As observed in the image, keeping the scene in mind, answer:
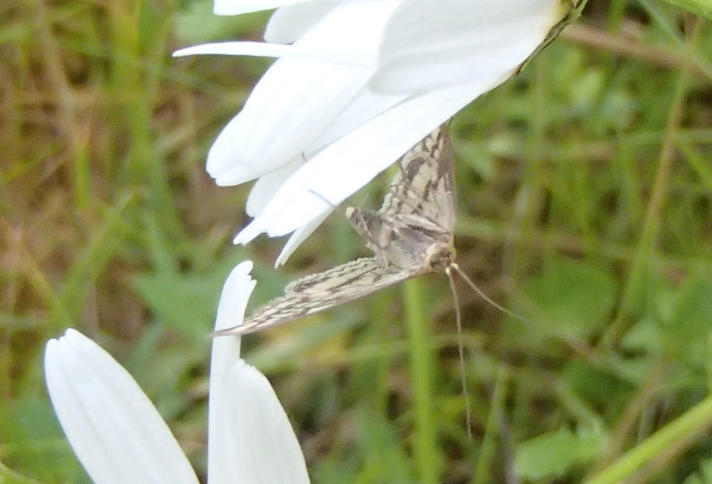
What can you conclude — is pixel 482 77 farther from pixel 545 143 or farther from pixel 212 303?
pixel 545 143

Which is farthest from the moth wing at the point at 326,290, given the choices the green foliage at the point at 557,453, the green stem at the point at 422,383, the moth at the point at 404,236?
the green foliage at the point at 557,453

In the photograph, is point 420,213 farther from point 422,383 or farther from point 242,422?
point 242,422

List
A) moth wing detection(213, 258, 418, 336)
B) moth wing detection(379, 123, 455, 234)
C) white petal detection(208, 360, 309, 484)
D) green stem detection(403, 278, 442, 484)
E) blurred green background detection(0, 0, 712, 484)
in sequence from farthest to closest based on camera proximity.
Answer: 1. blurred green background detection(0, 0, 712, 484)
2. green stem detection(403, 278, 442, 484)
3. moth wing detection(379, 123, 455, 234)
4. moth wing detection(213, 258, 418, 336)
5. white petal detection(208, 360, 309, 484)

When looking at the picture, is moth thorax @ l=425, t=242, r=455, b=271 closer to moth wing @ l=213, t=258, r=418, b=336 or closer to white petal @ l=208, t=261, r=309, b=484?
moth wing @ l=213, t=258, r=418, b=336

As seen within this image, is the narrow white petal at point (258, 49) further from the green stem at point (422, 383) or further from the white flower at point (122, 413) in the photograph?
the green stem at point (422, 383)

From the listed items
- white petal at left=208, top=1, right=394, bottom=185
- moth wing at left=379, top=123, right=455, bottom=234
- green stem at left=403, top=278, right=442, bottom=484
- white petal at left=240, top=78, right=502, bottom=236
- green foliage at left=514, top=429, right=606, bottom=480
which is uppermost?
white petal at left=208, top=1, right=394, bottom=185

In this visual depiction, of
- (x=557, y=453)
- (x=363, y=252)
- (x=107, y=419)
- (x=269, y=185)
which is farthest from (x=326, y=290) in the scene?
(x=363, y=252)

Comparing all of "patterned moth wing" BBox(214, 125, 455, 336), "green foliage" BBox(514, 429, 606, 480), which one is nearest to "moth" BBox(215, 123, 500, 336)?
"patterned moth wing" BBox(214, 125, 455, 336)
